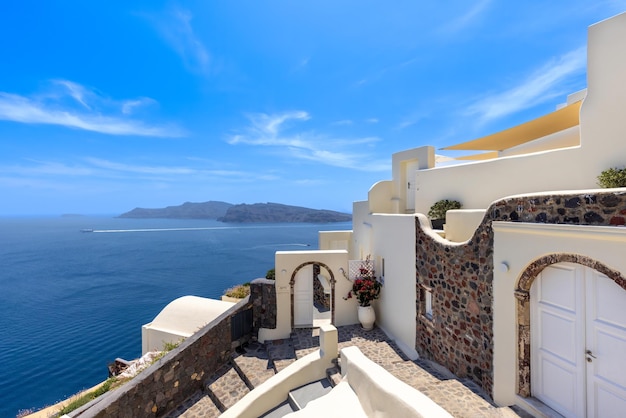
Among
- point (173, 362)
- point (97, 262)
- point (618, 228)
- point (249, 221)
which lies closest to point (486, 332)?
A: point (618, 228)

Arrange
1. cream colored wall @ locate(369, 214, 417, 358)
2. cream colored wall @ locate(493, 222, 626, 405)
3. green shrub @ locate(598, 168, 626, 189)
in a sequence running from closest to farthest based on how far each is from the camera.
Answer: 1. cream colored wall @ locate(493, 222, 626, 405)
2. green shrub @ locate(598, 168, 626, 189)
3. cream colored wall @ locate(369, 214, 417, 358)

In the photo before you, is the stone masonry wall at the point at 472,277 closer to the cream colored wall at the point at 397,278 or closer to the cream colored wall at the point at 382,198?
the cream colored wall at the point at 397,278

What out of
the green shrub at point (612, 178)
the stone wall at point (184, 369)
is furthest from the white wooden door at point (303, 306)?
the green shrub at point (612, 178)

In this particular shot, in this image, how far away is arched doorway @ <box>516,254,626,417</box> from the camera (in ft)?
12.4

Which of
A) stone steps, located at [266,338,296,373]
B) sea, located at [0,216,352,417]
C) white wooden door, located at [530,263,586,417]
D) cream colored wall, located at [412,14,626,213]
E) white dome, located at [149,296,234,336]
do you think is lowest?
sea, located at [0,216,352,417]

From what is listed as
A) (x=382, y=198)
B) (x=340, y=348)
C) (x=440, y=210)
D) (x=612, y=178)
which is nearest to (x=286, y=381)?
(x=340, y=348)

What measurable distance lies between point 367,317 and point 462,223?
14.9ft

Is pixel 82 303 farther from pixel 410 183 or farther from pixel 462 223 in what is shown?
pixel 462 223

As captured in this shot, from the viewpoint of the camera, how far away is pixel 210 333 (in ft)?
29.7

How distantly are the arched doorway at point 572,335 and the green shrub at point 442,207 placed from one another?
567cm

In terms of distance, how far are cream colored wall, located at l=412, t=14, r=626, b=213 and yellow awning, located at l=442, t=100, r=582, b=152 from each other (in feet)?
3.89

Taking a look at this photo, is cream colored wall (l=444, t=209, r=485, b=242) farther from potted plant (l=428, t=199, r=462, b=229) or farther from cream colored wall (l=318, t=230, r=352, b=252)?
cream colored wall (l=318, t=230, r=352, b=252)

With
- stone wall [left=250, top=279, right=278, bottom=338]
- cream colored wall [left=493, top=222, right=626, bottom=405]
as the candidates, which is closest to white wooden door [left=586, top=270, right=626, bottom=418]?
cream colored wall [left=493, top=222, right=626, bottom=405]

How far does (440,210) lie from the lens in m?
10.4
